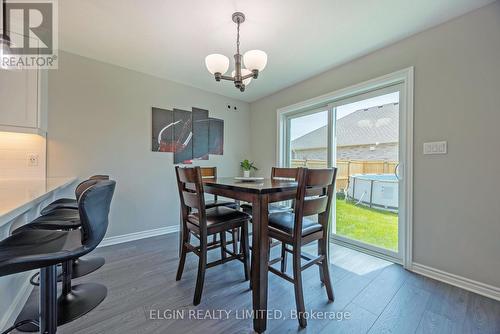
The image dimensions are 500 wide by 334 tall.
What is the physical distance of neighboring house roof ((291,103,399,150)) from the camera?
7.52 feet

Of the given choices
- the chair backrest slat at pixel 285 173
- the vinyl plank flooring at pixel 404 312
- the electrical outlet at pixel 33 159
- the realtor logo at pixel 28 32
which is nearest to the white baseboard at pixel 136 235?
the electrical outlet at pixel 33 159

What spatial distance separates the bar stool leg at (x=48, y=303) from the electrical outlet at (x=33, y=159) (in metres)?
1.83

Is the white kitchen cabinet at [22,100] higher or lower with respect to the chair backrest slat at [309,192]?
higher

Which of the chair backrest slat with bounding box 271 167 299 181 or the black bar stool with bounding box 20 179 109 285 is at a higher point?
the chair backrest slat with bounding box 271 167 299 181

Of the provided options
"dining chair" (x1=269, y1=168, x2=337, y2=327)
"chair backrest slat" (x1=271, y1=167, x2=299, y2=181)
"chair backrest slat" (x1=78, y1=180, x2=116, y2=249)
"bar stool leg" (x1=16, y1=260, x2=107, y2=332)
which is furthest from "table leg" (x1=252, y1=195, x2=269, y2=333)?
"bar stool leg" (x1=16, y1=260, x2=107, y2=332)

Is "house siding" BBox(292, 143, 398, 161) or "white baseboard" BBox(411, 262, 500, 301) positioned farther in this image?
→ "house siding" BBox(292, 143, 398, 161)

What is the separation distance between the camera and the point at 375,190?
2436 mm

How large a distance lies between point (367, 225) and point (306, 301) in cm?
144

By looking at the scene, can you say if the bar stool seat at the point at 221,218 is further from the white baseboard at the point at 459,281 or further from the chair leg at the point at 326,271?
the white baseboard at the point at 459,281

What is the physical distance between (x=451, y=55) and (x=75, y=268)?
3.96 meters

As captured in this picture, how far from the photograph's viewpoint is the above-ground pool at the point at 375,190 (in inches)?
90.0

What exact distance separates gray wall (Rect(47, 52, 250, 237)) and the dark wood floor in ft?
2.98

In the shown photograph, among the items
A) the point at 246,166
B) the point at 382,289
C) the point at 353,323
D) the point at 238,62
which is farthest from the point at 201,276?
the point at 246,166

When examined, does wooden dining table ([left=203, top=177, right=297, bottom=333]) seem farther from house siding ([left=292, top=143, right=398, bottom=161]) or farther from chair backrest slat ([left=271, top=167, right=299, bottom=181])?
house siding ([left=292, top=143, right=398, bottom=161])
